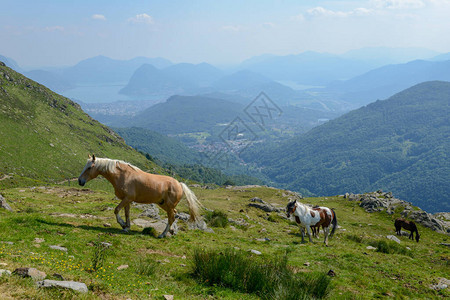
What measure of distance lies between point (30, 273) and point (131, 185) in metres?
6.85

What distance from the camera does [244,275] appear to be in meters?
9.49

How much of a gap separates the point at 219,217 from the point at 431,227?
35.7m

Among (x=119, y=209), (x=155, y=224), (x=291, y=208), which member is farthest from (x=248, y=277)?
(x=291, y=208)

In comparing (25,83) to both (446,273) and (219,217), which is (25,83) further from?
(446,273)

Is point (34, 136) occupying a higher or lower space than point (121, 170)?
lower

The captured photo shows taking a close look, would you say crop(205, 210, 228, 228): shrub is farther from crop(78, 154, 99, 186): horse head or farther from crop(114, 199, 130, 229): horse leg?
crop(78, 154, 99, 186): horse head

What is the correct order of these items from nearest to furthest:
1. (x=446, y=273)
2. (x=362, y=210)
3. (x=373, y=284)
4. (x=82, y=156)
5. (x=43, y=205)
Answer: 1. (x=373, y=284)
2. (x=446, y=273)
3. (x=43, y=205)
4. (x=362, y=210)
5. (x=82, y=156)

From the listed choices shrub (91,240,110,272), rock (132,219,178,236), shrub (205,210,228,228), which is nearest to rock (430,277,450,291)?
rock (132,219,178,236)

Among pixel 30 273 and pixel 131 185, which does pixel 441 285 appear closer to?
pixel 131 185

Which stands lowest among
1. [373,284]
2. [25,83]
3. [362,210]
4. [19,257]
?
[362,210]

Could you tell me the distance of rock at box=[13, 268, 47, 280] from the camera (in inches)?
265

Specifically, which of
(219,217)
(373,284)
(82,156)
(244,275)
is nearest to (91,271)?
(244,275)

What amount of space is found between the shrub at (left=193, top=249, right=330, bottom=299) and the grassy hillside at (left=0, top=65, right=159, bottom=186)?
52485 millimetres

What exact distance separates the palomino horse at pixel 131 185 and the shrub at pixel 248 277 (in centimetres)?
472
